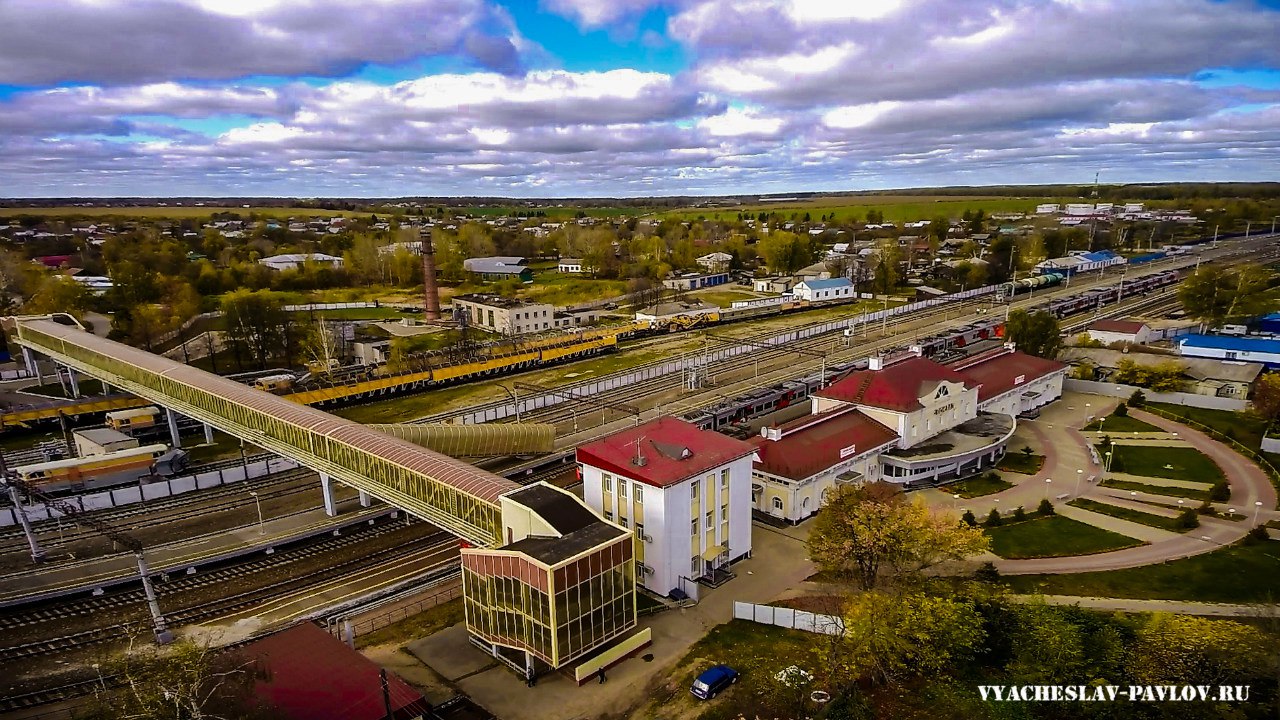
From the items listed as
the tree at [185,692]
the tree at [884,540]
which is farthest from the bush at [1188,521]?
the tree at [185,692]

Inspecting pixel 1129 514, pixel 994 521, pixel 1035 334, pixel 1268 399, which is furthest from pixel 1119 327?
pixel 994 521

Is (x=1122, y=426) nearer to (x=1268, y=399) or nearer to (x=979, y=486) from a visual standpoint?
(x=1268, y=399)

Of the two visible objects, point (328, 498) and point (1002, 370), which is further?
point (1002, 370)

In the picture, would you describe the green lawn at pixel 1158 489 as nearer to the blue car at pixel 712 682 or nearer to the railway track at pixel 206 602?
the blue car at pixel 712 682

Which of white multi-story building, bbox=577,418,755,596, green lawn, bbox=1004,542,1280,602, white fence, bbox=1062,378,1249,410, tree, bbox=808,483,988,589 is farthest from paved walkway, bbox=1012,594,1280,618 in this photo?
white fence, bbox=1062,378,1249,410

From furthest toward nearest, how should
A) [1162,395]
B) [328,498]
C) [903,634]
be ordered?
[1162,395]
[328,498]
[903,634]

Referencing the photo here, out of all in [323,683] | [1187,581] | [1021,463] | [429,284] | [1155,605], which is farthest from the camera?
[429,284]

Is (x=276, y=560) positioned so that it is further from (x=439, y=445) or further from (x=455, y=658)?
(x=455, y=658)

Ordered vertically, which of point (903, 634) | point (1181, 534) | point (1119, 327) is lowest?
point (1181, 534)
